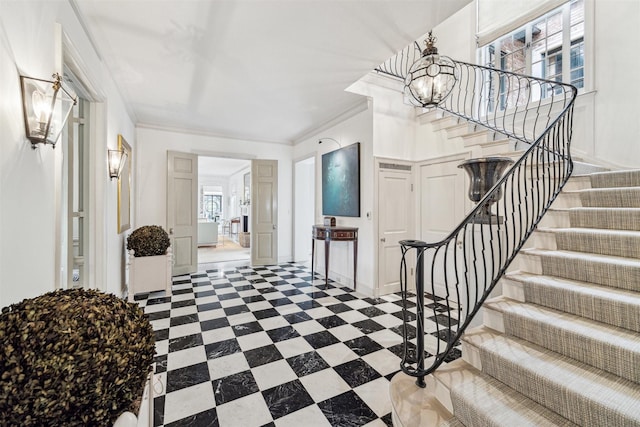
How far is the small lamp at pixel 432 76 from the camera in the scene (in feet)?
7.79

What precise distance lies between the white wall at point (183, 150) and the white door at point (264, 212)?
24 centimetres

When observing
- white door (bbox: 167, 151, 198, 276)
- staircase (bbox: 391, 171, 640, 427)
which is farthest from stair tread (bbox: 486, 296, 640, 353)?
white door (bbox: 167, 151, 198, 276)

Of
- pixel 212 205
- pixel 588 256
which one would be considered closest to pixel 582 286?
pixel 588 256

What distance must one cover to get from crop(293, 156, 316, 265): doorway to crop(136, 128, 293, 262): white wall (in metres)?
0.15

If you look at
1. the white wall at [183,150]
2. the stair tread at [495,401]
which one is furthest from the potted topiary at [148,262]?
the stair tread at [495,401]

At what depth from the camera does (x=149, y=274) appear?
3.90 metres

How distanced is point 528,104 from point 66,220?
5.56m

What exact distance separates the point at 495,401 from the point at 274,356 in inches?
66.7

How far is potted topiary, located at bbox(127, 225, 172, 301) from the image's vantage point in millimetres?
3811

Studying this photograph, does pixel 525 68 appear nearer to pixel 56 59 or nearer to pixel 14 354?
pixel 56 59

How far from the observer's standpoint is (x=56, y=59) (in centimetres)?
166

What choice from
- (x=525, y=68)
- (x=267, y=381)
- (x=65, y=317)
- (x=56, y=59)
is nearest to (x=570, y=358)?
(x=267, y=381)

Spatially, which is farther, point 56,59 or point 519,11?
point 519,11

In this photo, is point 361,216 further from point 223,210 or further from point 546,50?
point 223,210
